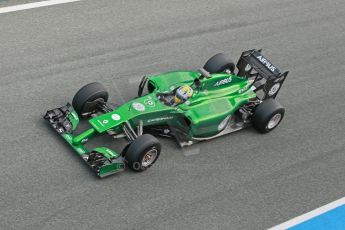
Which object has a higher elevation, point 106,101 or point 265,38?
point 106,101

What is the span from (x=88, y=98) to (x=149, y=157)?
6.45ft

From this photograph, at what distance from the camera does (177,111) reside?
11.8m

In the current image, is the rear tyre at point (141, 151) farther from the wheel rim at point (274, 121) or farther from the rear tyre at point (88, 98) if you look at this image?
the wheel rim at point (274, 121)

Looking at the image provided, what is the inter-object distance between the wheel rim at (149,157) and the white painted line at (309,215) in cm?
272

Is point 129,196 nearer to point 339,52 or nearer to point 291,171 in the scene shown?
point 291,171

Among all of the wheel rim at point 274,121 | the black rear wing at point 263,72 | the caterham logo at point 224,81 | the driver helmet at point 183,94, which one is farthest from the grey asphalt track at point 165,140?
the caterham logo at point 224,81

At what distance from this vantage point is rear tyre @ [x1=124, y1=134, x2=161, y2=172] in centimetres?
1076

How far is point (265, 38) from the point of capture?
16297 mm

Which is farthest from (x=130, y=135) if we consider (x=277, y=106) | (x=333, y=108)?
(x=333, y=108)

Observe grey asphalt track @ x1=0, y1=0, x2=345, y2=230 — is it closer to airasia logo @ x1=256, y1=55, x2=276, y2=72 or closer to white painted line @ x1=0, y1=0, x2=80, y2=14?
white painted line @ x1=0, y1=0, x2=80, y2=14

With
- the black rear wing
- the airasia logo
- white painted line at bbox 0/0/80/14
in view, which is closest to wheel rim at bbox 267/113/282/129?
the black rear wing

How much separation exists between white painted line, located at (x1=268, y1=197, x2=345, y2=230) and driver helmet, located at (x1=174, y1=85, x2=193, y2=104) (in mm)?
3302

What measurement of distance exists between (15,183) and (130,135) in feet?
8.06

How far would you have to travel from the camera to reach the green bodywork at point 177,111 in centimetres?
1134
